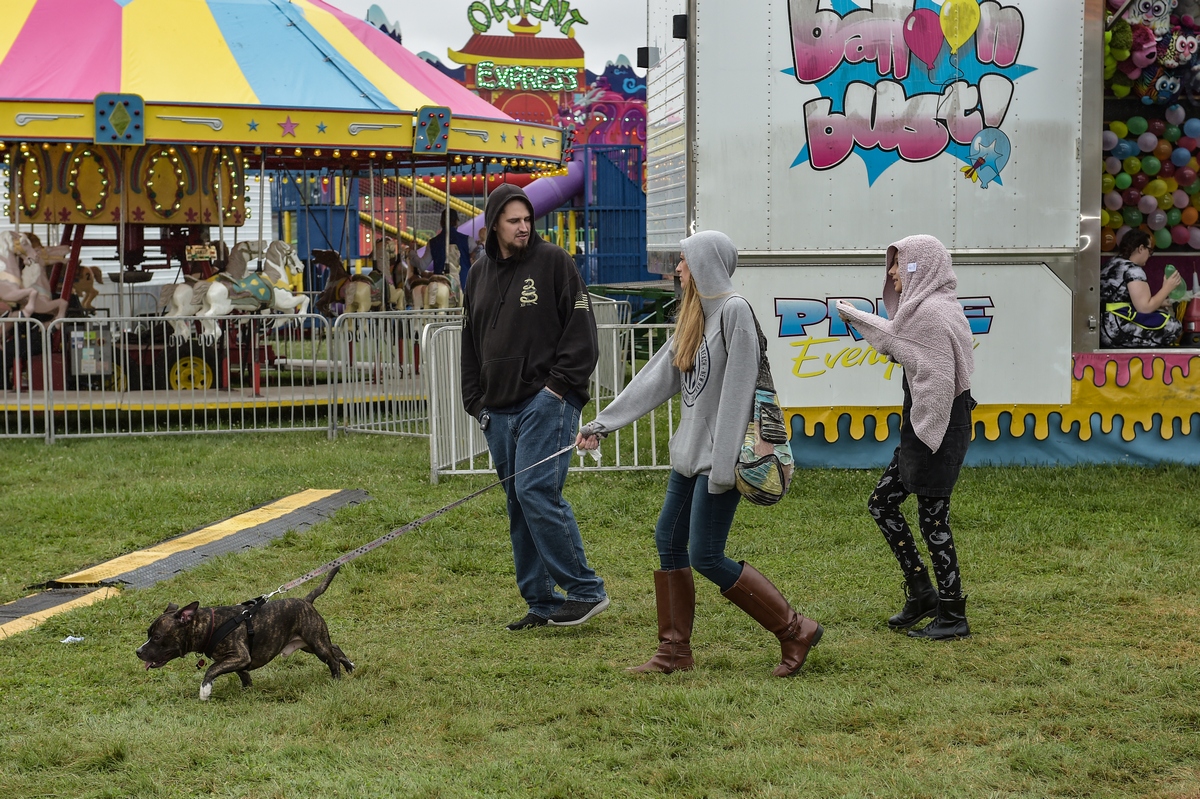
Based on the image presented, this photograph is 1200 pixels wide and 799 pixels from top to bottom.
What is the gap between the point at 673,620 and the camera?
→ 4.98m

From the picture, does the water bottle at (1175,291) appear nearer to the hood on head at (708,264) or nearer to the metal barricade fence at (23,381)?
the hood on head at (708,264)

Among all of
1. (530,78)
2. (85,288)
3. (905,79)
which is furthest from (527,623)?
(530,78)

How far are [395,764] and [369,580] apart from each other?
8.91 feet

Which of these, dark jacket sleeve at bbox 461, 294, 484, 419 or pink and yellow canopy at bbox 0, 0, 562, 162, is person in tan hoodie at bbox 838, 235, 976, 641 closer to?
dark jacket sleeve at bbox 461, 294, 484, 419

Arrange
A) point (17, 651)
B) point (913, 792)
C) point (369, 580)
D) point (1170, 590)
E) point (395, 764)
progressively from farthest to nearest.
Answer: point (369, 580)
point (1170, 590)
point (17, 651)
point (395, 764)
point (913, 792)

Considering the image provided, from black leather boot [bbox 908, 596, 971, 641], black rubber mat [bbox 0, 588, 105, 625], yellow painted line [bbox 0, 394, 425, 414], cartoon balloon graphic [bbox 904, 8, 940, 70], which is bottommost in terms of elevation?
black rubber mat [bbox 0, 588, 105, 625]

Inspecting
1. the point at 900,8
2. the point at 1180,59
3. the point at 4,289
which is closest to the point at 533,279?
the point at 900,8

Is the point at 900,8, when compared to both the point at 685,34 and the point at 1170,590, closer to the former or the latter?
the point at 685,34

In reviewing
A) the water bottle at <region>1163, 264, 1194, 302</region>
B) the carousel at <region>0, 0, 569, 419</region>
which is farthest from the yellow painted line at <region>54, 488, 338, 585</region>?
the water bottle at <region>1163, 264, 1194, 302</region>

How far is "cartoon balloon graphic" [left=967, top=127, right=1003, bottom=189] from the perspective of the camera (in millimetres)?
→ 9125

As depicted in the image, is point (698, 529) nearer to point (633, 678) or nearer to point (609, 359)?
point (633, 678)

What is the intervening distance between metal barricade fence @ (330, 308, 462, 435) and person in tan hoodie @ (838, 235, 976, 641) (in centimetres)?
704

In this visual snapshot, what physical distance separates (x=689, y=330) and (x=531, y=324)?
0.94 m

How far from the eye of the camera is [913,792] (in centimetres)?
375
